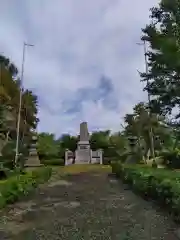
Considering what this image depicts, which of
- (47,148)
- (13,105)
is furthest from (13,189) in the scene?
(47,148)

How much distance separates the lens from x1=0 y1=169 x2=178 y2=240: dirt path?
684cm

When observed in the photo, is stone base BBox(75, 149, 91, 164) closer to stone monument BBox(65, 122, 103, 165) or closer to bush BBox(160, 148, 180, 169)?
stone monument BBox(65, 122, 103, 165)

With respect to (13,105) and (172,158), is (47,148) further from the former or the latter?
(172,158)

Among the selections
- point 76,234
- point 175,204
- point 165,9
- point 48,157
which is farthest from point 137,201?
point 48,157

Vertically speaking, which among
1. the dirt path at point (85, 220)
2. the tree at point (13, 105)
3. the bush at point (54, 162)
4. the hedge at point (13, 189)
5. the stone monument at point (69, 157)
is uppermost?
the tree at point (13, 105)

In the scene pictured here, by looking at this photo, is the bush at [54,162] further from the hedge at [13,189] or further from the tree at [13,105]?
the hedge at [13,189]

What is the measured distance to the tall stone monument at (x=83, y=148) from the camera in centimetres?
4022

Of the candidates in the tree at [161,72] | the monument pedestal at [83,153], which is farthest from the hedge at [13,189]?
the monument pedestal at [83,153]

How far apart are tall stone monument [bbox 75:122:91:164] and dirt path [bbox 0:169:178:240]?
27595 millimetres

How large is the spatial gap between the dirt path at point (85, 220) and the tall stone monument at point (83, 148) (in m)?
27.6

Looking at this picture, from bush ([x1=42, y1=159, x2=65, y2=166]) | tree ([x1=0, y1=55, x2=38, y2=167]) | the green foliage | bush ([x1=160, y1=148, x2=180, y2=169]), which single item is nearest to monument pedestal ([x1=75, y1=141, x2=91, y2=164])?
bush ([x1=42, y1=159, x2=65, y2=166])

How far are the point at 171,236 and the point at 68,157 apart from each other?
34.9 m

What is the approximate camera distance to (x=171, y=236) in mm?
6488

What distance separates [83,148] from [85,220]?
109ft
